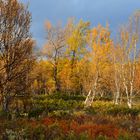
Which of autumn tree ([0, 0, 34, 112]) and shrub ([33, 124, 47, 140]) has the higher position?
autumn tree ([0, 0, 34, 112])

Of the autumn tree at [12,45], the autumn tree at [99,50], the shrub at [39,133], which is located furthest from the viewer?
the autumn tree at [99,50]

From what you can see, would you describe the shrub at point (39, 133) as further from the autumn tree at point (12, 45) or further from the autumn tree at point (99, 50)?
the autumn tree at point (99, 50)

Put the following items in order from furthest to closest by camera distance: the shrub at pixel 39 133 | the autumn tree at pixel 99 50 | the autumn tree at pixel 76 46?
the autumn tree at pixel 76 46, the autumn tree at pixel 99 50, the shrub at pixel 39 133

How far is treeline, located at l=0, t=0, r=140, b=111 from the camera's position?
50.8 ft

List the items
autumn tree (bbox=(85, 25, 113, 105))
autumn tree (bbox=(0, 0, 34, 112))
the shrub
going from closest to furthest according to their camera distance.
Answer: the shrub → autumn tree (bbox=(0, 0, 34, 112)) → autumn tree (bbox=(85, 25, 113, 105))

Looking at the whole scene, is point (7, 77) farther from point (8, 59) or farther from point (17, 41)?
point (17, 41)

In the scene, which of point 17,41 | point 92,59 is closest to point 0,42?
point 17,41

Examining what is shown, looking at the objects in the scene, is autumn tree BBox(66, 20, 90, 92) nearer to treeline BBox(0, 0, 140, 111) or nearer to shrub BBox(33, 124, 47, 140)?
treeline BBox(0, 0, 140, 111)

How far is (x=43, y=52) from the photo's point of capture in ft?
159

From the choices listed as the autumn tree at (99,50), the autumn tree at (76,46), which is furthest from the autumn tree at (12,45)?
the autumn tree at (76,46)

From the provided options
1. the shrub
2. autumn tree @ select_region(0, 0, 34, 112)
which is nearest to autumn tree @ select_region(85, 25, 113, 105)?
autumn tree @ select_region(0, 0, 34, 112)

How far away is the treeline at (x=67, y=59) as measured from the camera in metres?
15.5

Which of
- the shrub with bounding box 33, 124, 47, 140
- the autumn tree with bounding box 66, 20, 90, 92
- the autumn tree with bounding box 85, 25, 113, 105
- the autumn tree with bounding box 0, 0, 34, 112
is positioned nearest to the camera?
the shrub with bounding box 33, 124, 47, 140

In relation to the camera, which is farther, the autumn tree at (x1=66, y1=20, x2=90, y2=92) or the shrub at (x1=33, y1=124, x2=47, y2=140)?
the autumn tree at (x1=66, y1=20, x2=90, y2=92)
